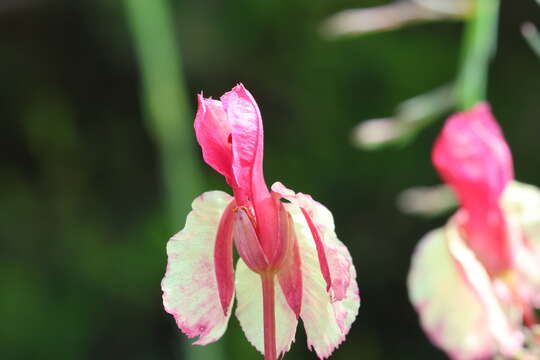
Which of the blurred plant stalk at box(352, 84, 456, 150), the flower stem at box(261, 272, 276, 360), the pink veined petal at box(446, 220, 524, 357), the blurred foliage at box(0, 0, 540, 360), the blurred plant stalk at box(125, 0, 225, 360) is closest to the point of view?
the flower stem at box(261, 272, 276, 360)

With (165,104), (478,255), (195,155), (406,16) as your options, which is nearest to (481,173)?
(478,255)

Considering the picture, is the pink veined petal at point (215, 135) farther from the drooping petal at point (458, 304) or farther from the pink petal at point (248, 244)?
the drooping petal at point (458, 304)

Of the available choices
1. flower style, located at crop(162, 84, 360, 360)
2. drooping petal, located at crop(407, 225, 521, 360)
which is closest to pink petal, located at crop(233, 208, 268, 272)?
flower style, located at crop(162, 84, 360, 360)

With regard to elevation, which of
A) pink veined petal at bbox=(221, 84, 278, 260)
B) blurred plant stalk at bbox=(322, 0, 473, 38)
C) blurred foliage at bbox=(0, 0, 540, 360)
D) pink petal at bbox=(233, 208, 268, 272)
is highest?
pink veined petal at bbox=(221, 84, 278, 260)

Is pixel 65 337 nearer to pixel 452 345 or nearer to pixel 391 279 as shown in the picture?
pixel 391 279

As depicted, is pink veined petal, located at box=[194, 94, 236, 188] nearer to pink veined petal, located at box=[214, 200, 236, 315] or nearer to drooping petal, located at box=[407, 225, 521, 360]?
pink veined petal, located at box=[214, 200, 236, 315]

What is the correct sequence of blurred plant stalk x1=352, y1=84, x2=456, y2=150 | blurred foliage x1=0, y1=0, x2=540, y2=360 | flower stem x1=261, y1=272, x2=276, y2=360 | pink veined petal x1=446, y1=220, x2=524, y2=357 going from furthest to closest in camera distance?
blurred foliage x1=0, y1=0, x2=540, y2=360, blurred plant stalk x1=352, y1=84, x2=456, y2=150, pink veined petal x1=446, y1=220, x2=524, y2=357, flower stem x1=261, y1=272, x2=276, y2=360

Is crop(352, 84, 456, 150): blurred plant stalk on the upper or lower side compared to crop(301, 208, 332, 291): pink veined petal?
lower

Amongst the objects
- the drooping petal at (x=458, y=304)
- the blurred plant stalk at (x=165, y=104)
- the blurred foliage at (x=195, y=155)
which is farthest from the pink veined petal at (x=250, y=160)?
the blurred foliage at (x=195, y=155)
